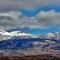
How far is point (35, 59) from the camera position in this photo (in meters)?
35.9

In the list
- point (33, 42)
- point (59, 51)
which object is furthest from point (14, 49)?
point (59, 51)

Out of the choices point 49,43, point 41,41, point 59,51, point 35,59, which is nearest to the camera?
point 35,59

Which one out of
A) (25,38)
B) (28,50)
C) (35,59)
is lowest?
(35,59)

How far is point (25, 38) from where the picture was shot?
6391cm

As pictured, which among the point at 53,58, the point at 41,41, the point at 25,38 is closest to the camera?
the point at 53,58

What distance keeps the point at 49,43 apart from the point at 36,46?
348cm

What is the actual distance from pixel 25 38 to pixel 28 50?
13189mm

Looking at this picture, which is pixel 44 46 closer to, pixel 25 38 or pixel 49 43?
pixel 49 43

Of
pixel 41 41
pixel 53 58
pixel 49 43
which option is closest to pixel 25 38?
pixel 41 41

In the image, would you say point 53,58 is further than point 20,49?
No

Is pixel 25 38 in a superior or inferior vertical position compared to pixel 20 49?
superior

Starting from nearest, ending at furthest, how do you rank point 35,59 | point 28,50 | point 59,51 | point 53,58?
point 35,59 < point 53,58 < point 59,51 < point 28,50

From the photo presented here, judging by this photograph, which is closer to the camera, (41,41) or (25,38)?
(41,41)

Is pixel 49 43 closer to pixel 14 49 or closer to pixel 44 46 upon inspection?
pixel 44 46
